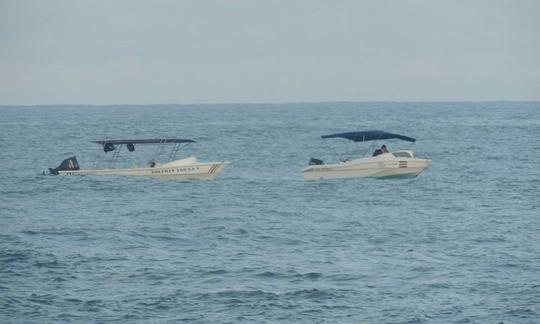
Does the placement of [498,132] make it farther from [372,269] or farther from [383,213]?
[372,269]

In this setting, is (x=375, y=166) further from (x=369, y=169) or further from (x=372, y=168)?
(x=369, y=169)

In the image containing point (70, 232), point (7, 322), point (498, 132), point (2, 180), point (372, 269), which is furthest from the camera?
point (498, 132)

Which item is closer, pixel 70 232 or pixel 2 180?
pixel 70 232

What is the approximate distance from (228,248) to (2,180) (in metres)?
29.9

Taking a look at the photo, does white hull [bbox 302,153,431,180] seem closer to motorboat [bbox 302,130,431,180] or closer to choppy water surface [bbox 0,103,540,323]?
motorboat [bbox 302,130,431,180]

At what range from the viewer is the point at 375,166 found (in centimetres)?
5434

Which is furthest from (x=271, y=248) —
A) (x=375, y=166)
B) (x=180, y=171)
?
(x=180, y=171)

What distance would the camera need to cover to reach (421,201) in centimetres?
4747

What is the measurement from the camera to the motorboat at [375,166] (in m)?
54.2

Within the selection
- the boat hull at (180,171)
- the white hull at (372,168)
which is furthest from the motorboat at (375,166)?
the boat hull at (180,171)

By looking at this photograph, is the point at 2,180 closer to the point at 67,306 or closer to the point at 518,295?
the point at 67,306

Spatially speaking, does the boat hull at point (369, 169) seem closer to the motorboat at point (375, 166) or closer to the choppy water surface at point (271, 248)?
the motorboat at point (375, 166)

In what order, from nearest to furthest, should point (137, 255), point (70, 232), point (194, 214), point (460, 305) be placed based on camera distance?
point (460, 305) < point (137, 255) < point (70, 232) < point (194, 214)

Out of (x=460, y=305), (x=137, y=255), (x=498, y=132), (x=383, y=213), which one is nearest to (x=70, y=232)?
(x=137, y=255)
